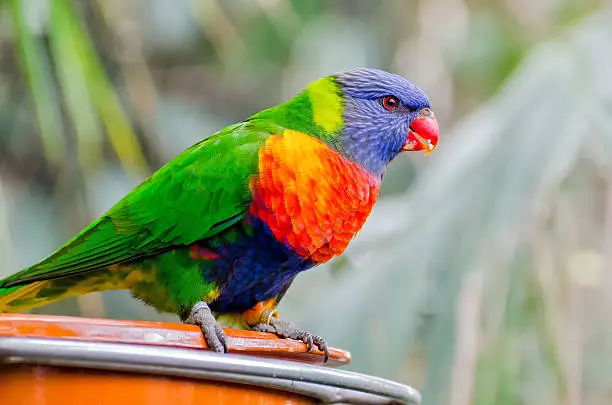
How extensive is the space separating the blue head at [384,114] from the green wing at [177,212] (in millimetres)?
279

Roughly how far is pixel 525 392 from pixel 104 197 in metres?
2.18

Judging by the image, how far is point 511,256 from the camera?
5.68ft

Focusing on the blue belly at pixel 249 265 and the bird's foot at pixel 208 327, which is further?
the blue belly at pixel 249 265

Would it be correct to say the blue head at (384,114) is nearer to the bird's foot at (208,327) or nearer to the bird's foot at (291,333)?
the bird's foot at (291,333)

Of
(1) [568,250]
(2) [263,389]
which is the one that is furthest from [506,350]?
(2) [263,389]

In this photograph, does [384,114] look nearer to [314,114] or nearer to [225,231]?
[314,114]

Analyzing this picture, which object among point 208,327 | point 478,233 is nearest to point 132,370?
point 208,327

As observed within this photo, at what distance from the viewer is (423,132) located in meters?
1.58

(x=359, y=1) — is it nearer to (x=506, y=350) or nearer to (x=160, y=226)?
(x=506, y=350)

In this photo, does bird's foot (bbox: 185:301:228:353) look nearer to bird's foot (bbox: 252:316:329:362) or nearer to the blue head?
bird's foot (bbox: 252:316:329:362)

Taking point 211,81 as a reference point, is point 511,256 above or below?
below

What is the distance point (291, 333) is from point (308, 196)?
0.23 meters

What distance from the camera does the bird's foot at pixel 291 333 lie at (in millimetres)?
1051

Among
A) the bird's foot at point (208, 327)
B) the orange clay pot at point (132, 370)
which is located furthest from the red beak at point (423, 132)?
the orange clay pot at point (132, 370)
